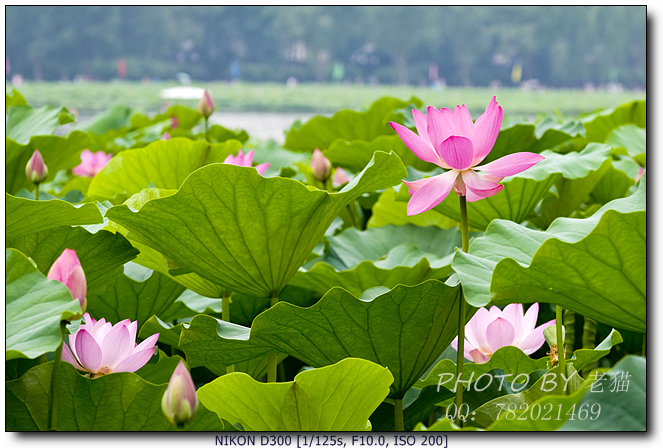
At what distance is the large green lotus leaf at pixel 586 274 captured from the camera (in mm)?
640

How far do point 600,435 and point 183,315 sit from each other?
0.67 m

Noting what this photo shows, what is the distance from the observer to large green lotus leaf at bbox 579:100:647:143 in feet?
5.86

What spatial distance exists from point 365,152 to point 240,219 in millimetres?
818

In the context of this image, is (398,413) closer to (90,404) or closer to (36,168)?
(90,404)

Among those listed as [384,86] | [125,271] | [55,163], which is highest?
[55,163]

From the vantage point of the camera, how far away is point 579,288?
66 centimetres

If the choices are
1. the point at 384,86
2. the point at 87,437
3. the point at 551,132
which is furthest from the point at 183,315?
the point at 384,86

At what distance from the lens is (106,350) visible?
0.73 m

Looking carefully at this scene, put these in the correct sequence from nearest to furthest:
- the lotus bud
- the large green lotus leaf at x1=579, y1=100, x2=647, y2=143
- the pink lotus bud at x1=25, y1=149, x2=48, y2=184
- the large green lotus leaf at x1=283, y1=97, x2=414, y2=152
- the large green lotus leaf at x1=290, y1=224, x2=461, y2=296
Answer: the lotus bud → the large green lotus leaf at x1=290, y1=224, x2=461, y2=296 → the pink lotus bud at x1=25, y1=149, x2=48, y2=184 → the large green lotus leaf at x1=579, y1=100, x2=647, y2=143 → the large green lotus leaf at x1=283, y1=97, x2=414, y2=152

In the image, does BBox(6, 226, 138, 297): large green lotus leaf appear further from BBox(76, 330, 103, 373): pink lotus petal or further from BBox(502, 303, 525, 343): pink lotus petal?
BBox(502, 303, 525, 343): pink lotus petal

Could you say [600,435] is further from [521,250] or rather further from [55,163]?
[55,163]

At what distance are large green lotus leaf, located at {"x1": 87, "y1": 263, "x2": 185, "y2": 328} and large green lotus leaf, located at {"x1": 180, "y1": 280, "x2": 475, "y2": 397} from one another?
0.24 meters

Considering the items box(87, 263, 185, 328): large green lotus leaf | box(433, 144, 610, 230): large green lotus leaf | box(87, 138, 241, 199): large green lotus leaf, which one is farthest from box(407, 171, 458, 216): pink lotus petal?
box(87, 138, 241, 199): large green lotus leaf

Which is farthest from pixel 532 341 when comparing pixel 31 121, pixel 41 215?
pixel 31 121
